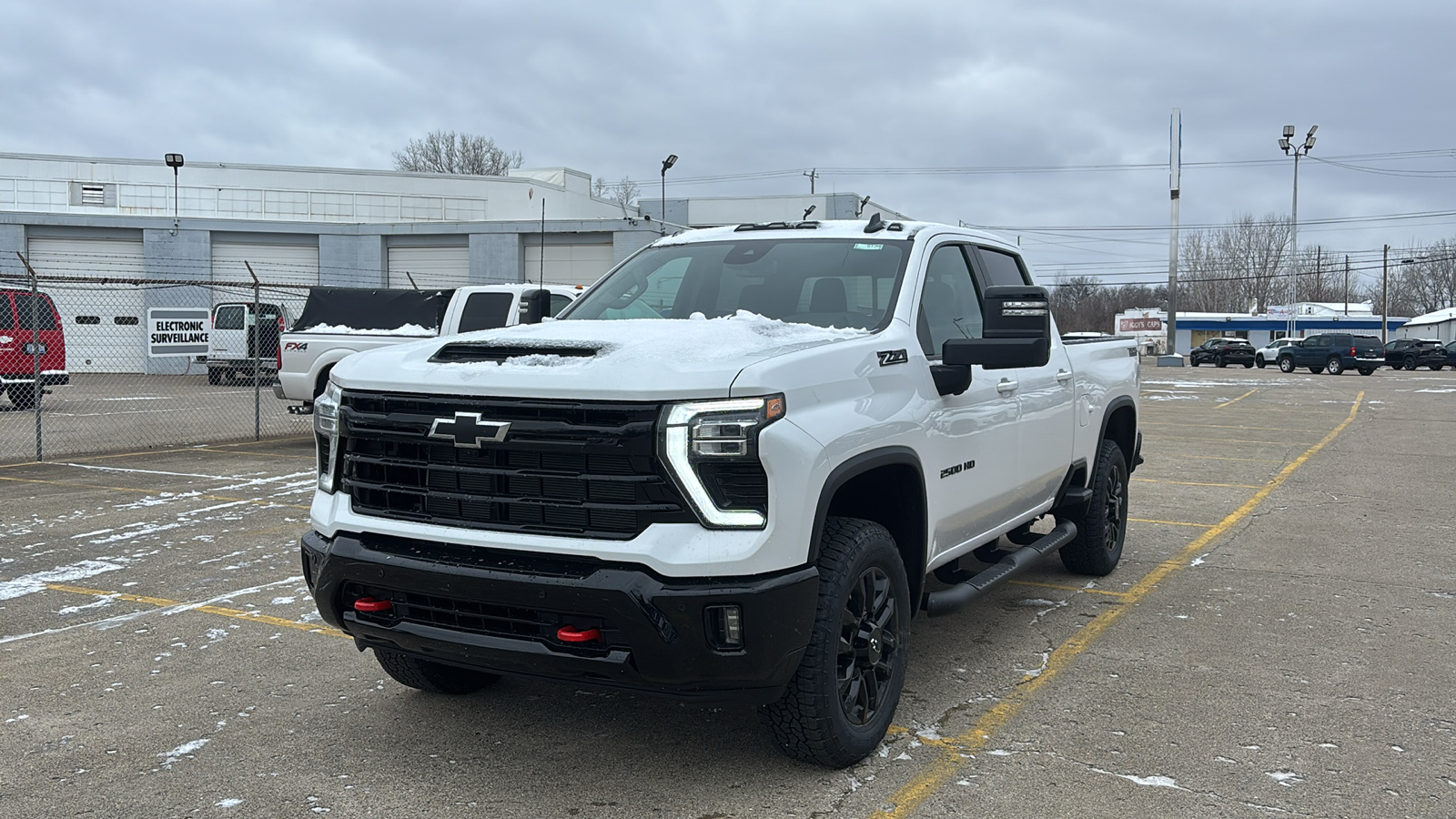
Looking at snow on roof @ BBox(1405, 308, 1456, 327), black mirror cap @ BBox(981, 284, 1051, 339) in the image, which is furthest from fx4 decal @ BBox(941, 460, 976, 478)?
snow on roof @ BBox(1405, 308, 1456, 327)

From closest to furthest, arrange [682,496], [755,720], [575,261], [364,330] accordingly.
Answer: [682,496], [755,720], [364,330], [575,261]

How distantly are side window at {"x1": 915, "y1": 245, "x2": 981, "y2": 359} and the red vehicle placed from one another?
52.7ft

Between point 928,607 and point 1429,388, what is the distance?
1264 inches

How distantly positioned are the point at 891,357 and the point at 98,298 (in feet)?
119

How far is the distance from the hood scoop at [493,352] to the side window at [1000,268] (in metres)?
2.62

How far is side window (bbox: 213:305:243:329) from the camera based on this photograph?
27.2 metres

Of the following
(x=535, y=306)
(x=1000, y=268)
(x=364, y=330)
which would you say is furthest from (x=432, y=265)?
(x=1000, y=268)

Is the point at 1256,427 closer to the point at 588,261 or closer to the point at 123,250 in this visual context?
the point at 588,261

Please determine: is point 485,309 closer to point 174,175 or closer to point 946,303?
point 946,303

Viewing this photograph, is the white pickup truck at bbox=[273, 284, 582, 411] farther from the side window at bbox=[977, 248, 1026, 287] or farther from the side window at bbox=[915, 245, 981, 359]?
the side window at bbox=[915, 245, 981, 359]

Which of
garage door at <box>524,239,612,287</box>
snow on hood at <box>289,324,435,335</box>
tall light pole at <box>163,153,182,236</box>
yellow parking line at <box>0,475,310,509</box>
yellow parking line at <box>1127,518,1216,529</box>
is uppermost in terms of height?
tall light pole at <box>163,153,182,236</box>

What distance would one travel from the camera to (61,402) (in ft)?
71.1

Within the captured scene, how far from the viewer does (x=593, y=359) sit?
3533 millimetres

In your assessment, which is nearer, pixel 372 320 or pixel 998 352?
pixel 998 352
